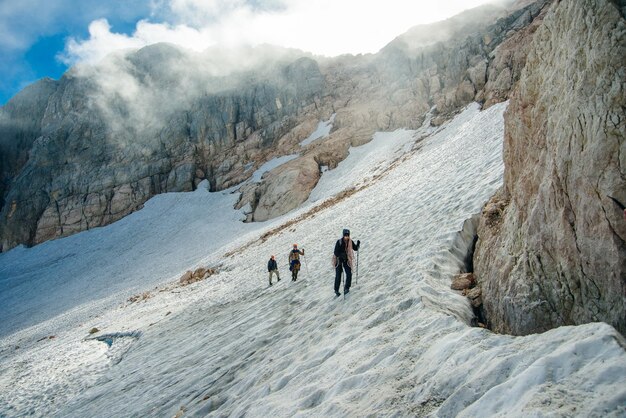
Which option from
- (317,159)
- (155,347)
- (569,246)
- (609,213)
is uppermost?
(317,159)

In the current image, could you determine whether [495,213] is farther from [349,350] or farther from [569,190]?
Answer: [349,350]

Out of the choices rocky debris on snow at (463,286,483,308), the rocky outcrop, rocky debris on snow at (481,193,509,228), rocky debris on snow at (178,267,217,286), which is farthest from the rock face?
the rocky outcrop

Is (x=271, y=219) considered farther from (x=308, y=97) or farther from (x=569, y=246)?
(x=569, y=246)

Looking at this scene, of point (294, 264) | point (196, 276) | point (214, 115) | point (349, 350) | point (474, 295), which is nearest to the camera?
point (349, 350)

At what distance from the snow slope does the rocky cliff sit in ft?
94.6

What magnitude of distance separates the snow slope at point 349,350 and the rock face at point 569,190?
0.98 meters

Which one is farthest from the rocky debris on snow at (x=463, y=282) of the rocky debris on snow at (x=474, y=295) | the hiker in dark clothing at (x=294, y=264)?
the hiker in dark clothing at (x=294, y=264)

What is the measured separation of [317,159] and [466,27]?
106ft

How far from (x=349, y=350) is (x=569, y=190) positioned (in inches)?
163

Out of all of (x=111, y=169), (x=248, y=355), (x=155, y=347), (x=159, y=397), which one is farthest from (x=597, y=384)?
(x=111, y=169)

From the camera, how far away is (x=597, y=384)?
→ 300 cm

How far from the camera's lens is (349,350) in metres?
6.29

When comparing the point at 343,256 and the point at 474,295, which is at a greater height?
the point at 343,256

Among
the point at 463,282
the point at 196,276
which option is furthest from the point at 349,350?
the point at 196,276
